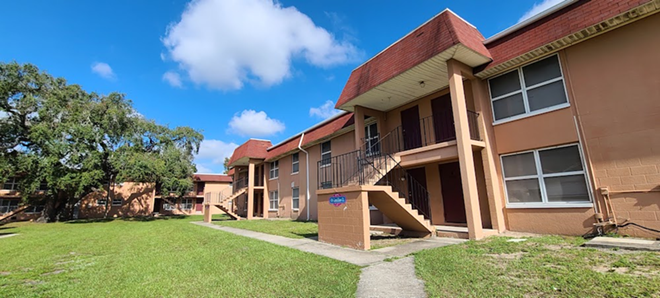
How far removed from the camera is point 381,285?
4168mm

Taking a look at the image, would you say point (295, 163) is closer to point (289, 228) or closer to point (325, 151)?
point (325, 151)

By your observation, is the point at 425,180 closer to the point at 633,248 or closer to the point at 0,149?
the point at 633,248

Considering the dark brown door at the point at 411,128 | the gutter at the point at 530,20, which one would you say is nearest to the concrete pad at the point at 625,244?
the gutter at the point at 530,20

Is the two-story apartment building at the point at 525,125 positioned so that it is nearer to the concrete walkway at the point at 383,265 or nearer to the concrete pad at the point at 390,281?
the concrete walkway at the point at 383,265

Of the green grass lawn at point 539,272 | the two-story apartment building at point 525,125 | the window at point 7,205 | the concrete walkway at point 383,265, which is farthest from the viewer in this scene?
the window at point 7,205

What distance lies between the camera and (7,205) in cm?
2984

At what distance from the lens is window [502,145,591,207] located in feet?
23.5

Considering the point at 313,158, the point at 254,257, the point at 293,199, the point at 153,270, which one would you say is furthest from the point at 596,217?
the point at 293,199

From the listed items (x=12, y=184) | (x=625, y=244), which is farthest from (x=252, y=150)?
(x=12, y=184)

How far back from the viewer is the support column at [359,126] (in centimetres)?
1149

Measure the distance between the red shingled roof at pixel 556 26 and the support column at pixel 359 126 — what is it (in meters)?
4.94

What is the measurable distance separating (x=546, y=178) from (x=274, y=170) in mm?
18212

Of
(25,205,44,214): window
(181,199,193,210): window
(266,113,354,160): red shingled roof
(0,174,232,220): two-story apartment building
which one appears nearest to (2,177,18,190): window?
(0,174,232,220): two-story apartment building

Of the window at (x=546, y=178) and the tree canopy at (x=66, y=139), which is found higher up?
the tree canopy at (x=66, y=139)
